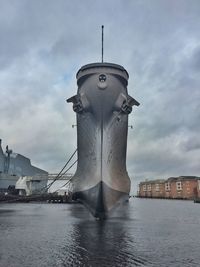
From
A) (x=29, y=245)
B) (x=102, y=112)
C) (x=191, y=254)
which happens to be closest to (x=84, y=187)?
(x=102, y=112)

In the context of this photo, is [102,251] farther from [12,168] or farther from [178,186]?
[178,186]

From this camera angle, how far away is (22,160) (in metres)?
131

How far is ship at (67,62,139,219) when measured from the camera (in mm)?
30469

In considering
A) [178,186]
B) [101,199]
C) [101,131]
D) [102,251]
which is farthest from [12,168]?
[102,251]

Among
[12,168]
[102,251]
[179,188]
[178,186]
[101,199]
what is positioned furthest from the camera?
[178,186]

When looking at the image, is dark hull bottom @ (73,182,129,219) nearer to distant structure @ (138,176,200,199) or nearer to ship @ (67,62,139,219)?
ship @ (67,62,139,219)

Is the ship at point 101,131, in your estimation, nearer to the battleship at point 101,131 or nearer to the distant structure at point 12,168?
the battleship at point 101,131

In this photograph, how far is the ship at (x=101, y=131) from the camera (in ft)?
100.0

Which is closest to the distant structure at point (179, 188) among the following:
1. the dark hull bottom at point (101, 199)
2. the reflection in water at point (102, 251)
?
the dark hull bottom at point (101, 199)

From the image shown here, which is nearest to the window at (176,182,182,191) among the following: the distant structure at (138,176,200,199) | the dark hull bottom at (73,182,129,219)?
the distant structure at (138,176,200,199)

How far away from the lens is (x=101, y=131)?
31359mm

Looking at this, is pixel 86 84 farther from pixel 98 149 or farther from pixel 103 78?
pixel 98 149

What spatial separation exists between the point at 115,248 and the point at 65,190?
101 m

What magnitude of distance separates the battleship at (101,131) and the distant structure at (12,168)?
76.2 metres
